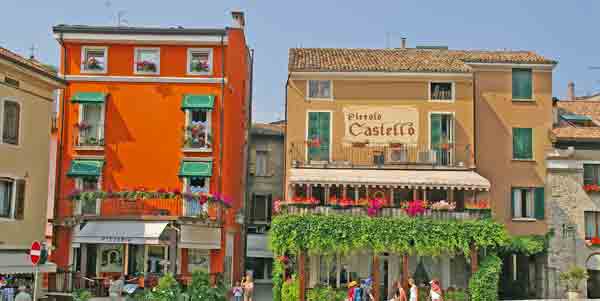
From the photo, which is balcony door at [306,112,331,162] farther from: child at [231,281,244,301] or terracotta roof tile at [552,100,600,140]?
terracotta roof tile at [552,100,600,140]

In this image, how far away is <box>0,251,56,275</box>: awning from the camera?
25.7m

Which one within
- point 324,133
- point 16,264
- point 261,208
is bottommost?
point 16,264

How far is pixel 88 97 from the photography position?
34.5m

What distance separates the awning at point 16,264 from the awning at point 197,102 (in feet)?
32.4

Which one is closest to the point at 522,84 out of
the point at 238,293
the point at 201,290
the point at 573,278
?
the point at 573,278

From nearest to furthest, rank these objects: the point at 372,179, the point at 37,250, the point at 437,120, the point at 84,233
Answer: the point at 37,250 → the point at 84,233 → the point at 372,179 → the point at 437,120

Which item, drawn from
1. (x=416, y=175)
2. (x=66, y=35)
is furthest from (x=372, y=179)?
(x=66, y=35)

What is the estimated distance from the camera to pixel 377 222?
32031 millimetres

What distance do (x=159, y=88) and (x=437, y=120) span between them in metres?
13.2

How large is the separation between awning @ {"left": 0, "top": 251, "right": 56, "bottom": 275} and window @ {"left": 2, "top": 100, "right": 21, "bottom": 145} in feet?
13.7

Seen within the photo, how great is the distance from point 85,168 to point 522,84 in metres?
21.0

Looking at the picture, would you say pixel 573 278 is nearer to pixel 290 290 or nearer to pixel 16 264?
pixel 290 290

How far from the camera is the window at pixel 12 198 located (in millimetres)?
27906

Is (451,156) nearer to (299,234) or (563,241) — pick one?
(563,241)
